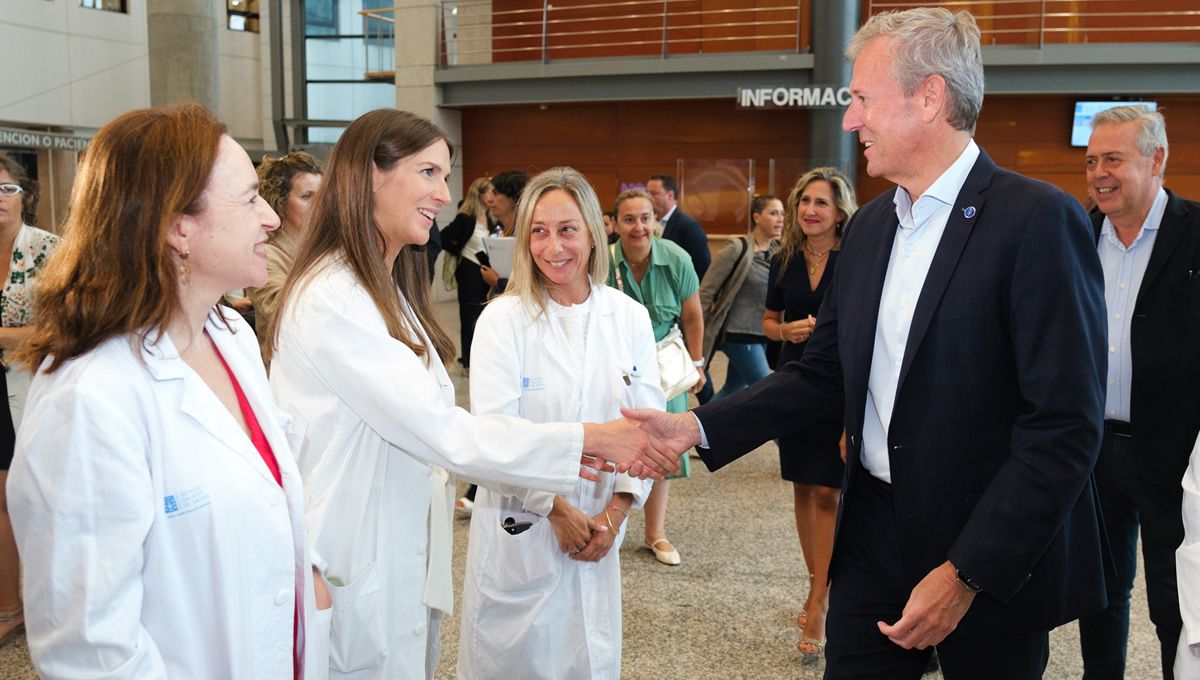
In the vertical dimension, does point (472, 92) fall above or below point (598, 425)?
above

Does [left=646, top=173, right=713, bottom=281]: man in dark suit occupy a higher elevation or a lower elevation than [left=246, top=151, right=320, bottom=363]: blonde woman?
lower

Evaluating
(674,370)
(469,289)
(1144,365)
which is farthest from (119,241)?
(469,289)

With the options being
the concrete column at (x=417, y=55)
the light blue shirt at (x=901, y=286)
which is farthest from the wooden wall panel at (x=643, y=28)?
the light blue shirt at (x=901, y=286)

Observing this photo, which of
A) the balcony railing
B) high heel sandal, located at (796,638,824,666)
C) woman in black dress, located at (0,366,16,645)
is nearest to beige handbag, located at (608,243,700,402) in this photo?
high heel sandal, located at (796,638,824,666)

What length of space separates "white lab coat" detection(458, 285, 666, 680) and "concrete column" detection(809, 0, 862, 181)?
10.2m

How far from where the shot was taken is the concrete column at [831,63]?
12688 mm

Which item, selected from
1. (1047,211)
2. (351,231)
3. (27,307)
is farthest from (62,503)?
(27,307)

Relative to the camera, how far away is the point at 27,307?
12.3ft

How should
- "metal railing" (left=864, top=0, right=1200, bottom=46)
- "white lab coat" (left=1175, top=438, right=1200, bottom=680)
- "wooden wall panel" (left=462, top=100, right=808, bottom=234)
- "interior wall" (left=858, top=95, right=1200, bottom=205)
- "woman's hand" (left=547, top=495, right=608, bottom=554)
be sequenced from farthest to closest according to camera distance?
"wooden wall panel" (left=462, top=100, right=808, bottom=234) → "interior wall" (left=858, top=95, right=1200, bottom=205) → "metal railing" (left=864, top=0, right=1200, bottom=46) → "woman's hand" (left=547, top=495, right=608, bottom=554) → "white lab coat" (left=1175, top=438, right=1200, bottom=680)

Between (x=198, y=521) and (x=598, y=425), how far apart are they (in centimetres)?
111

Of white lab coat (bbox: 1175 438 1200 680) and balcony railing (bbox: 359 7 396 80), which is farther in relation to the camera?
balcony railing (bbox: 359 7 396 80)

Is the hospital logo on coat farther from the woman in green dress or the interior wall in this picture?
the interior wall

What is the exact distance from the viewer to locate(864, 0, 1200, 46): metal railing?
44.4 ft

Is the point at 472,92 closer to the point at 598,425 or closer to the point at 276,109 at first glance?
the point at 276,109
